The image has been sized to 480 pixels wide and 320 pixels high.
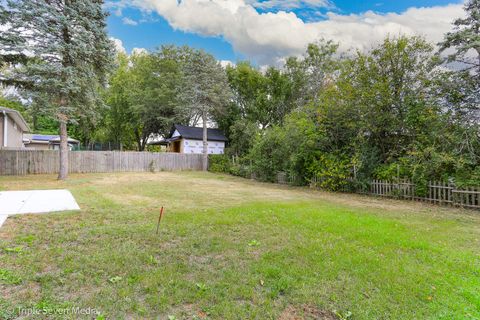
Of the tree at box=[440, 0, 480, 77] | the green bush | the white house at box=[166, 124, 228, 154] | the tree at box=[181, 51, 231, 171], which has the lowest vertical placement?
the green bush

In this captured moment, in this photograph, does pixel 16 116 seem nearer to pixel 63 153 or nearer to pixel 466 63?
pixel 63 153

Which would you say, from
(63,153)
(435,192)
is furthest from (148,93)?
(435,192)

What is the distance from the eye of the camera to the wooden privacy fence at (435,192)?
7.71 m

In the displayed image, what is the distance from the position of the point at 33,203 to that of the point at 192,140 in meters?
19.7

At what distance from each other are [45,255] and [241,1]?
14582 millimetres

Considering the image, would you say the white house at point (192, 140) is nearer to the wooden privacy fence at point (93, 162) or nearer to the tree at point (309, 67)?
the wooden privacy fence at point (93, 162)

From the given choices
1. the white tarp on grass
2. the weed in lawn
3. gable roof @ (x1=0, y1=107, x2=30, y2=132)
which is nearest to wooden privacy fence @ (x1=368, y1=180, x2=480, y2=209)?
the white tarp on grass

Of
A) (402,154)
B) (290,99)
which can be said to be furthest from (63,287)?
(290,99)

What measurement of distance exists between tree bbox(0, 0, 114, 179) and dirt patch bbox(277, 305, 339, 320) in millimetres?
13129

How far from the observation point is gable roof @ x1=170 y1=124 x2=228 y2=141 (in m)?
25.8

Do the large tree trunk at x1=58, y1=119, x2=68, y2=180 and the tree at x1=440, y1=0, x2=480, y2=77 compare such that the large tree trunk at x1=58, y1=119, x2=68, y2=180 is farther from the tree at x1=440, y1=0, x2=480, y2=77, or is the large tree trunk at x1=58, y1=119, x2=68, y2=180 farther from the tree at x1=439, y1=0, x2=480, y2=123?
the tree at x1=440, y1=0, x2=480, y2=77

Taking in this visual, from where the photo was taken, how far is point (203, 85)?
890 inches

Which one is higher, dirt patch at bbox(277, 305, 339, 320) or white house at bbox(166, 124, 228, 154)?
white house at bbox(166, 124, 228, 154)

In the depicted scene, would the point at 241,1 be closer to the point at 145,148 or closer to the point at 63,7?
the point at 63,7
